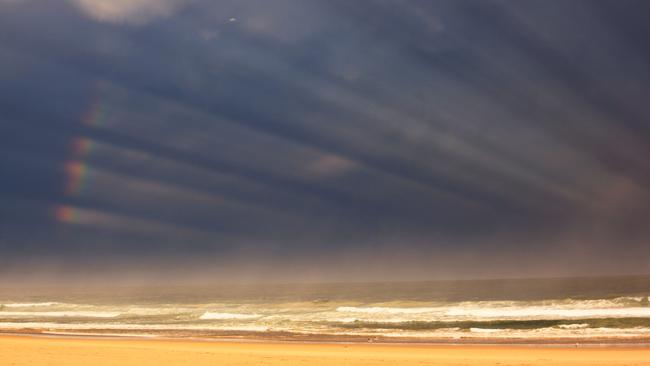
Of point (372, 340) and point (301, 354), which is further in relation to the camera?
point (372, 340)

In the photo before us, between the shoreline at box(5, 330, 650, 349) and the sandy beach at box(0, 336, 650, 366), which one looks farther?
the shoreline at box(5, 330, 650, 349)

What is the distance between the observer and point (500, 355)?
60.5 feet

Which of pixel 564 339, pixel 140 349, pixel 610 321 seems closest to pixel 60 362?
pixel 140 349

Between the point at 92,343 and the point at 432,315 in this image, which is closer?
the point at 92,343

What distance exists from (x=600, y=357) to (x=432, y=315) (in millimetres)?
21378

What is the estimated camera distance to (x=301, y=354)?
1947cm

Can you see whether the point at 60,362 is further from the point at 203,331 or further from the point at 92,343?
the point at 203,331

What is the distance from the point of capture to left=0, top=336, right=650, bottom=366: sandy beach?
1719cm

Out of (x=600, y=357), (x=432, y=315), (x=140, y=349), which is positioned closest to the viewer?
(x=600, y=357)

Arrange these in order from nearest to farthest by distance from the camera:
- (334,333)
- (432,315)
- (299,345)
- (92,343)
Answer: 1. (299,345)
2. (92,343)
3. (334,333)
4. (432,315)

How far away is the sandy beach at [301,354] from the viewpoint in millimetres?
17188

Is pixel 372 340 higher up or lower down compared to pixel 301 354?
lower down

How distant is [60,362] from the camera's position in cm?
1772

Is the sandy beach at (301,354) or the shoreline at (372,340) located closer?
the sandy beach at (301,354)
